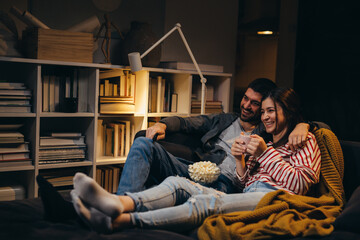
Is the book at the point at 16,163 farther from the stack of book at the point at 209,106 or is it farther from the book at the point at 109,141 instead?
the stack of book at the point at 209,106

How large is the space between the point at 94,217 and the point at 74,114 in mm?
1576

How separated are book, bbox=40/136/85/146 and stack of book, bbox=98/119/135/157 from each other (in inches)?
8.9

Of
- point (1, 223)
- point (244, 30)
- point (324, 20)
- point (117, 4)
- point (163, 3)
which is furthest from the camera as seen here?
point (244, 30)

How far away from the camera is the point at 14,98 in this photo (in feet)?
9.18

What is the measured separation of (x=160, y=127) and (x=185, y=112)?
3.01 ft

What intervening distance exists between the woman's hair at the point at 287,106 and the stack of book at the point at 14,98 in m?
1.77

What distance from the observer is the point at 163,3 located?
3762 millimetres

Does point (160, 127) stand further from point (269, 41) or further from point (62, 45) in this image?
point (269, 41)

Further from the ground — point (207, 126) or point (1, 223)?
point (207, 126)

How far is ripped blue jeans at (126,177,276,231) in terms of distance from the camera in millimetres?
1696

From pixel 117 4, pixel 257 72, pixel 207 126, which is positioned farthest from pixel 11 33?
pixel 257 72

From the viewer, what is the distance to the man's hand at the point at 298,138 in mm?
2074

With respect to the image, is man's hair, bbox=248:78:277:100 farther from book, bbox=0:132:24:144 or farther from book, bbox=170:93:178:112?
book, bbox=0:132:24:144

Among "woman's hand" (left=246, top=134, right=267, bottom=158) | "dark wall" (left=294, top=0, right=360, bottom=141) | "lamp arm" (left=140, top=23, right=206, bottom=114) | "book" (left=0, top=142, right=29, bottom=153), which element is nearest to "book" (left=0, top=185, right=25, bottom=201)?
"book" (left=0, top=142, right=29, bottom=153)
